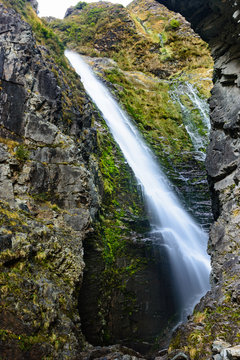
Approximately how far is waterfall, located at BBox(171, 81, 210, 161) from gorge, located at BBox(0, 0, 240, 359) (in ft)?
31.7

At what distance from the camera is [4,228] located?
674cm

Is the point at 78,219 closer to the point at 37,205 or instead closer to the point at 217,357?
the point at 37,205

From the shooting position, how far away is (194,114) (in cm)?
2819

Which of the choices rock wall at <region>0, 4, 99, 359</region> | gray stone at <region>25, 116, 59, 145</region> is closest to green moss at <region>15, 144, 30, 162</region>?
rock wall at <region>0, 4, 99, 359</region>

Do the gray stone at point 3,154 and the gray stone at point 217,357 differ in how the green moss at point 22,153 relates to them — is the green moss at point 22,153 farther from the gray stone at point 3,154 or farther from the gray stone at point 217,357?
the gray stone at point 217,357

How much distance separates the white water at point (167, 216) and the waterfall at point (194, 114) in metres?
6.00

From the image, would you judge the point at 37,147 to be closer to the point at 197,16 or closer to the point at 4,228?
the point at 4,228

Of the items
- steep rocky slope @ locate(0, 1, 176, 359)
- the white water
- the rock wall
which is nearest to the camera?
the rock wall

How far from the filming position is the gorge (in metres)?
5.68

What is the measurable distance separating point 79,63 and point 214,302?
107ft

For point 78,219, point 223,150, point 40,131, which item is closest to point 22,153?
point 40,131

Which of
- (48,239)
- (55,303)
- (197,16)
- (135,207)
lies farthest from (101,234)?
(197,16)

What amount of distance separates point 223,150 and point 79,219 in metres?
5.75

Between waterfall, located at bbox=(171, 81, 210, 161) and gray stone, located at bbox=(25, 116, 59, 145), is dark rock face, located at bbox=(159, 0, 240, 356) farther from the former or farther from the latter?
waterfall, located at bbox=(171, 81, 210, 161)
